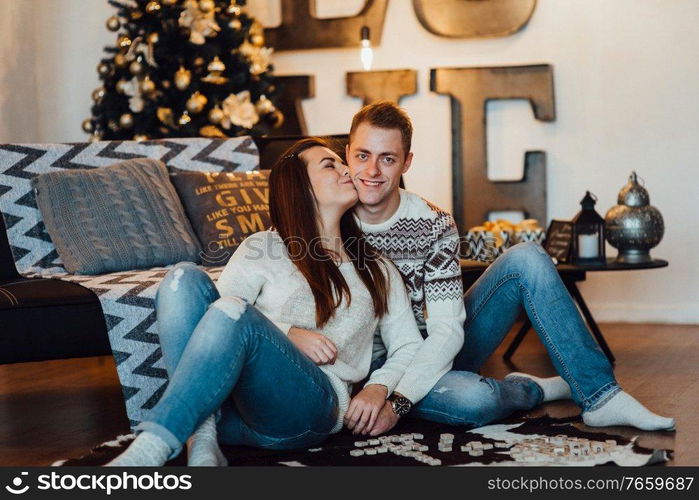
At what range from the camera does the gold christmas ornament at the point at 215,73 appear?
15.2ft

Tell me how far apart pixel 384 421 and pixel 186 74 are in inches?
111

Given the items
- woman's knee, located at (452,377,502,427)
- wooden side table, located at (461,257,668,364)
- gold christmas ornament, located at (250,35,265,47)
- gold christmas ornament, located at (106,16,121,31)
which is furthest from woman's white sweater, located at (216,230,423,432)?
gold christmas ornament, located at (106,16,121,31)

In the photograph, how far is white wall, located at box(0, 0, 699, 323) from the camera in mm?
4547

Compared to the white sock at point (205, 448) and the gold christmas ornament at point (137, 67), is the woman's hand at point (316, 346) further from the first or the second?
the gold christmas ornament at point (137, 67)

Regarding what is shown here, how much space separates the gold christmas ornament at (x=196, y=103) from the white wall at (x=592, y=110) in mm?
731

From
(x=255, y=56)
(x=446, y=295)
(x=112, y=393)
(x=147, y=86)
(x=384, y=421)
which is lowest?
(x=112, y=393)

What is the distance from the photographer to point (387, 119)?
2355 mm

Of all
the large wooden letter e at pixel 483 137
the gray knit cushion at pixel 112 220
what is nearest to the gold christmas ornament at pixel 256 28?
the large wooden letter e at pixel 483 137

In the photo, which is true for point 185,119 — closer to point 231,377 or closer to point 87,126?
point 87,126

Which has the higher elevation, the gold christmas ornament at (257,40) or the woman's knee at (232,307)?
the gold christmas ornament at (257,40)

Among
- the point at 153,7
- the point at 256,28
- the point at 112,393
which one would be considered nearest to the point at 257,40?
the point at 256,28

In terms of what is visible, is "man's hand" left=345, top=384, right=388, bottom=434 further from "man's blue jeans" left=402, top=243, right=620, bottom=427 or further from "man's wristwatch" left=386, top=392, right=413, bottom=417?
"man's blue jeans" left=402, top=243, right=620, bottom=427

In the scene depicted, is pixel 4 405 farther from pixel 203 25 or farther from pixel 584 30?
pixel 584 30

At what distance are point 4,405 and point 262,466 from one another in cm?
151
